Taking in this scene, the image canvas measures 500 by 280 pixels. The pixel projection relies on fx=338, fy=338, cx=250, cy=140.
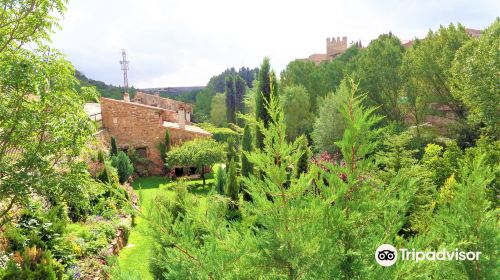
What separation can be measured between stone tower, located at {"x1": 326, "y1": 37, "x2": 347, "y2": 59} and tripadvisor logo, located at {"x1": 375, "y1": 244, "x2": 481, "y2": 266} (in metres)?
57.3

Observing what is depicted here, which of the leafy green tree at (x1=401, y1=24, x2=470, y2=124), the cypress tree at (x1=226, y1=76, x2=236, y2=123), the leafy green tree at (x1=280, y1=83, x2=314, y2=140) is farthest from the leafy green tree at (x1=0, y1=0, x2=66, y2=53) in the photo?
the cypress tree at (x1=226, y1=76, x2=236, y2=123)

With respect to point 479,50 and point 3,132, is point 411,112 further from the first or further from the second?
point 3,132

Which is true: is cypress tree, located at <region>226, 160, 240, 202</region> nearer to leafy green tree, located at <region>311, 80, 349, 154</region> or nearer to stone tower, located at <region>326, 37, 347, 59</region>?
leafy green tree, located at <region>311, 80, 349, 154</region>

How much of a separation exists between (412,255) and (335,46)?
193 feet

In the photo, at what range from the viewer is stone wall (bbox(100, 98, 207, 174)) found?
77.2 ft

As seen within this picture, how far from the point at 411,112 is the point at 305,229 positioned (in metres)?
24.9

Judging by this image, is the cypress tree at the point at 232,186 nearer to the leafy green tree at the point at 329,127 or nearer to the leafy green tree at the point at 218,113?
the leafy green tree at the point at 329,127

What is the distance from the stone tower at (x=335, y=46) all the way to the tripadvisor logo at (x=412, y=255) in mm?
57336

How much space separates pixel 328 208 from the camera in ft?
7.00

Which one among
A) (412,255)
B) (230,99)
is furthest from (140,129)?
(230,99)

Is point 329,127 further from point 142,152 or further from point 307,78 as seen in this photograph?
point 142,152

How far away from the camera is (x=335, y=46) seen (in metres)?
57.0

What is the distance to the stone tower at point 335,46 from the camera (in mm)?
56594

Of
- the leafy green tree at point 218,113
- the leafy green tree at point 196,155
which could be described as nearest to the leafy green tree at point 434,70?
the leafy green tree at point 196,155
